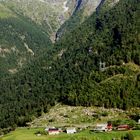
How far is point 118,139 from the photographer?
199625mm

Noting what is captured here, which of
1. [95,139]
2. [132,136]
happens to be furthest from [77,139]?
[132,136]

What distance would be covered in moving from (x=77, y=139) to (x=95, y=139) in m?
7.69

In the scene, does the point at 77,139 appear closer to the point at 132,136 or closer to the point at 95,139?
the point at 95,139

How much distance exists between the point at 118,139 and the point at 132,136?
676 cm

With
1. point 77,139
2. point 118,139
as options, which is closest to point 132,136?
point 118,139

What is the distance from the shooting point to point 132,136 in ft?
643

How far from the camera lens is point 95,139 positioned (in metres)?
200

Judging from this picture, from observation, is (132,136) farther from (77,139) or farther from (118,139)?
(77,139)

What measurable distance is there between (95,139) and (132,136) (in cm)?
1584

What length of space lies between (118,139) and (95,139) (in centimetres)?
981

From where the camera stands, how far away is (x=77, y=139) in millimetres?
199625
